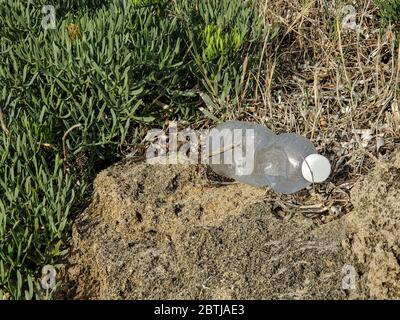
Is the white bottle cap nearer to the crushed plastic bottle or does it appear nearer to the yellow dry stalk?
the crushed plastic bottle

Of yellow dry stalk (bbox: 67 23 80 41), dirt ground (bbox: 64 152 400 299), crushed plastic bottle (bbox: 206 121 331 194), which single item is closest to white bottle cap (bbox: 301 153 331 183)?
crushed plastic bottle (bbox: 206 121 331 194)

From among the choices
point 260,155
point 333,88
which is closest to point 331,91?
point 333,88

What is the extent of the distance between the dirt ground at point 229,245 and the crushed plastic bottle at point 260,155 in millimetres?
139

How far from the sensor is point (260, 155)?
337 cm

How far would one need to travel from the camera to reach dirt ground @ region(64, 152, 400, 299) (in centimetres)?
266

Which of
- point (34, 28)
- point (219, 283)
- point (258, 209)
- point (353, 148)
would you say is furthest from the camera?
point (34, 28)

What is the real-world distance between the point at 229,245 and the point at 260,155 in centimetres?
68

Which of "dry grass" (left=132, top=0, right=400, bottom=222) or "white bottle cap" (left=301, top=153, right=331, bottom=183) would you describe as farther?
"dry grass" (left=132, top=0, right=400, bottom=222)

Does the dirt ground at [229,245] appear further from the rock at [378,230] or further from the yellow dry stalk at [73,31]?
the yellow dry stalk at [73,31]

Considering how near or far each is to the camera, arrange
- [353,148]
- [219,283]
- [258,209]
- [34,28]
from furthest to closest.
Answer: [34,28] < [353,148] < [258,209] < [219,283]

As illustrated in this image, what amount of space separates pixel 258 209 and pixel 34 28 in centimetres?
143

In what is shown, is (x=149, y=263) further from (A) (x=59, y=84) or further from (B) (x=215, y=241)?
(A) (x=59, y=84)

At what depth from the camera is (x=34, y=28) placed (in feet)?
11.8

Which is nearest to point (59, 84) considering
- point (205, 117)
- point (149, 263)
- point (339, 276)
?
point (205, 117)
